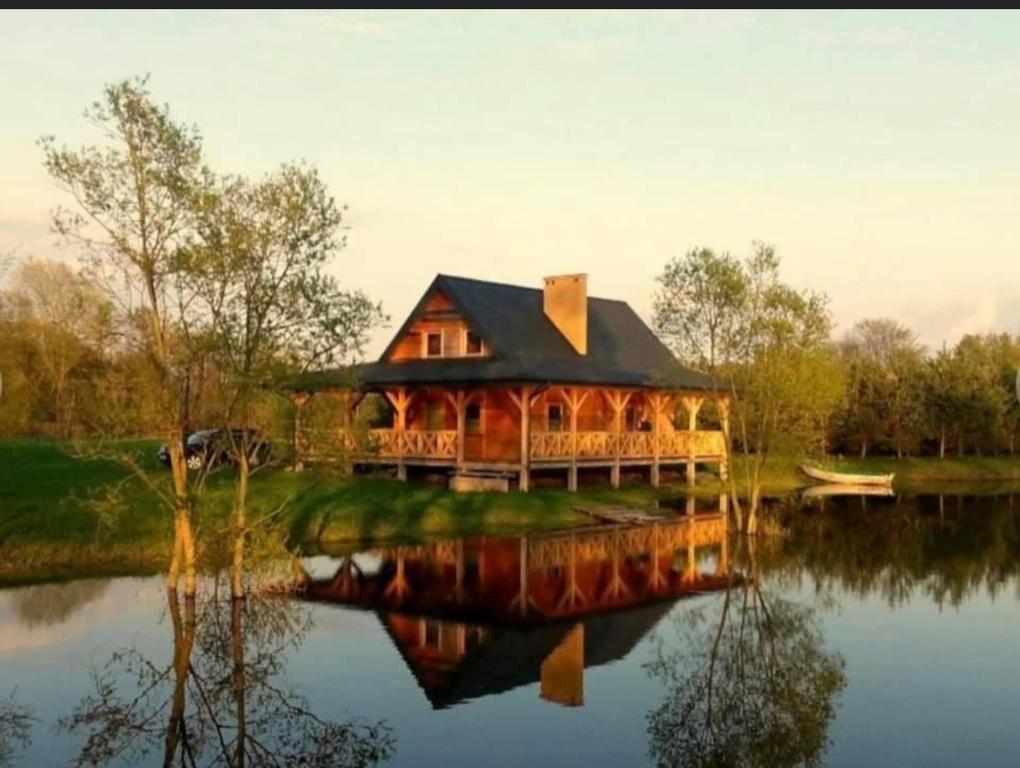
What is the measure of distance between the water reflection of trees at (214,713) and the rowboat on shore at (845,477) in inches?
1614

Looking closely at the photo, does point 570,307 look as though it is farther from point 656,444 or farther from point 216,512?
point 216,512

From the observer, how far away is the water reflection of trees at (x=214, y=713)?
11.5 m

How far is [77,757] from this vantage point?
36.9 ft

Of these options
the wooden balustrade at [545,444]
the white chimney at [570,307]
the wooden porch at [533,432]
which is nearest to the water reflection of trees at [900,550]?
the wooden porch at [533,432]

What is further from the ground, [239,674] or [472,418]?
[472,418]

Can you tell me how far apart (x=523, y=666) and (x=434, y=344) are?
23.6 m

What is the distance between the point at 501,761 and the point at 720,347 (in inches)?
701

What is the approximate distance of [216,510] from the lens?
23125 mm

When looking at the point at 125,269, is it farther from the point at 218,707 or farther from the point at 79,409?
the point at 218,707

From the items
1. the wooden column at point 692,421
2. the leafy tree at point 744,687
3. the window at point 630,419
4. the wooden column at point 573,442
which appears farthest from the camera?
the window at point 630,419

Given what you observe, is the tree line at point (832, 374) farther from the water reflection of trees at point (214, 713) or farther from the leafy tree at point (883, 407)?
the water reflection of trees at point (214, 713)

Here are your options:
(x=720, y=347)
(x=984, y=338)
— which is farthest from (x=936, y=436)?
(x=720, y=347)

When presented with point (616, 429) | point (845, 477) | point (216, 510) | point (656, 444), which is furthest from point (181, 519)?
point (845, 477)

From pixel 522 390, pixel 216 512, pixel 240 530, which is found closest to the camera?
pixel 240 530
